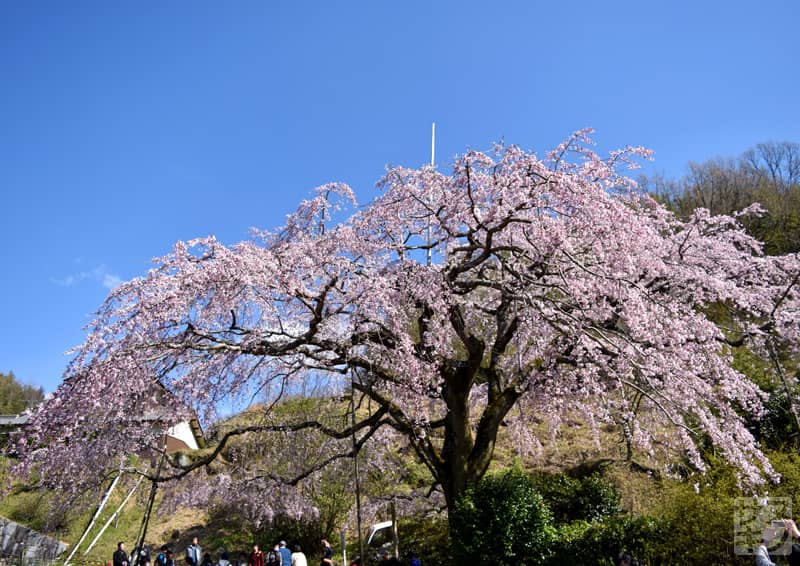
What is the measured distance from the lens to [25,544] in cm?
1525

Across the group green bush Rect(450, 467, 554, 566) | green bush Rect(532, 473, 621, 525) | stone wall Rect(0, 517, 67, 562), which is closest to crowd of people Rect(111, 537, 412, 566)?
green bush Rect(450, 467, 554, 566)

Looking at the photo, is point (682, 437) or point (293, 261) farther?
point (293, 261)

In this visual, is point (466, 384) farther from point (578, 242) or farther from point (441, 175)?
point (441, 175)

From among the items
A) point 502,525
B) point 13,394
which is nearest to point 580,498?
point 502,525

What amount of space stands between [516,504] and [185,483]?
22.3ft

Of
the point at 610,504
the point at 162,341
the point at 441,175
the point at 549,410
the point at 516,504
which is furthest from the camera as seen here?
the point at 610,504

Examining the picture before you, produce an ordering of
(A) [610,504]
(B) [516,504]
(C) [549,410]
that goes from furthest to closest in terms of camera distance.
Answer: (A) [610,504] → (C) [549,410] → (B) [516,504]

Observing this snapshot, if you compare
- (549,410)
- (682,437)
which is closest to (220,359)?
(549,410)

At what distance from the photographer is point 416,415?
26.9 ft

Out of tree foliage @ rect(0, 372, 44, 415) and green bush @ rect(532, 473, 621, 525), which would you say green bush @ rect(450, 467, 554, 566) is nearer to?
green bush @ rect(532, 473, 621, 525)

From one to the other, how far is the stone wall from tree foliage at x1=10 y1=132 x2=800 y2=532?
30.1 feet

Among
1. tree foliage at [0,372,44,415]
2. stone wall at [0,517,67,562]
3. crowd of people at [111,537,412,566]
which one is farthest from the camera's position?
tree foliage at [0,372,44,415]

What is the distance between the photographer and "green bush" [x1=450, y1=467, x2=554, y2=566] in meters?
7.75

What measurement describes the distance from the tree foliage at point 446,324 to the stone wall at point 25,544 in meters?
9.17
